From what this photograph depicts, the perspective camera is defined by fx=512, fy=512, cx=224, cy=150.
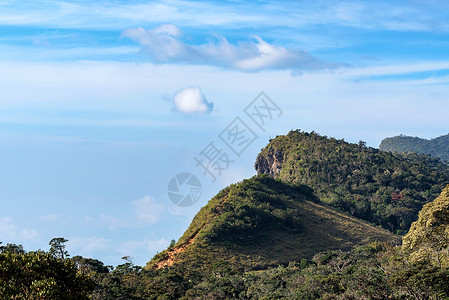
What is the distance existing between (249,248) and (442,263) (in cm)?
4906

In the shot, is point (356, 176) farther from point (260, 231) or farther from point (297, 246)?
point (297, 246)

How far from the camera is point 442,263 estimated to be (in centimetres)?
4303

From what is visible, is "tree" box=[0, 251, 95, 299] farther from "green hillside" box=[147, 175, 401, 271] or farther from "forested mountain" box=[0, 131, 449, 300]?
"green hillside" box=[147, 175, 401, 271]

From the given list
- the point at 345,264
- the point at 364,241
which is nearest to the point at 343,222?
the point at 364,241

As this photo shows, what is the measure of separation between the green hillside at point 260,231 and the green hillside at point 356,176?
1877 cm

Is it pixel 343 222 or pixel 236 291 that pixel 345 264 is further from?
pixel 343 222

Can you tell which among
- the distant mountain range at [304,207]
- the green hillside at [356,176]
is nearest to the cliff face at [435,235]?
the distant mountain range at [304,207]

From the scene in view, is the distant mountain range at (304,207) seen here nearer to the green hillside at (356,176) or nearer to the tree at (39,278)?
the green hillside at (356,176)

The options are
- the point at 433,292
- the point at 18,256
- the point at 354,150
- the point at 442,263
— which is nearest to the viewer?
the point at 18,256

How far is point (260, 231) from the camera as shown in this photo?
96250 mm

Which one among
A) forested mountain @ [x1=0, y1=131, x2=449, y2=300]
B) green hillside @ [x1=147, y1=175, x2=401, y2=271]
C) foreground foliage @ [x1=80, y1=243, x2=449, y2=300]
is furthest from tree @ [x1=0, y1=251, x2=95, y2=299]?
green hillside @ [x1=147, y1=175, x2=401, y2=271]

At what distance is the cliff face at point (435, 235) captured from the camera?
43.4m

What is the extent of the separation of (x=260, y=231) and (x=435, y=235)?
5446 centimetres

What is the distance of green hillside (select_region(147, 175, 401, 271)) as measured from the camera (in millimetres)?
84875
